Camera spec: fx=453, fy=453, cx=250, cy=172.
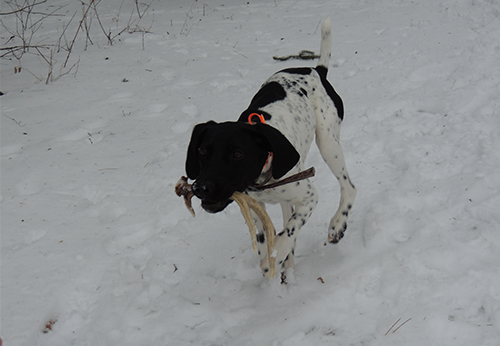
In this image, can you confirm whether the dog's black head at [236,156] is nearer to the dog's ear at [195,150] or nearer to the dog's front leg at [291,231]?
the dog's ear at [195,150]

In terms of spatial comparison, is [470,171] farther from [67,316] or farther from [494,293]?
[67,316]

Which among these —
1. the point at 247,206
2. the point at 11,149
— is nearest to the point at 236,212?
the point at 247,206

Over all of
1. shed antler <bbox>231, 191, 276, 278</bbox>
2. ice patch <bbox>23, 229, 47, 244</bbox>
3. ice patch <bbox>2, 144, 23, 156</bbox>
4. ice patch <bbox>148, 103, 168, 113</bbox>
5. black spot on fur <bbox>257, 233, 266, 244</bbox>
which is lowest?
ice patch <bbox>148, 103, 168, 113</bbox>

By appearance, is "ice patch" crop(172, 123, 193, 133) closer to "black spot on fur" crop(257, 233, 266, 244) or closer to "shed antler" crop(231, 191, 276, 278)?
"black spot on fur" crop(257, 233, 266, 244)

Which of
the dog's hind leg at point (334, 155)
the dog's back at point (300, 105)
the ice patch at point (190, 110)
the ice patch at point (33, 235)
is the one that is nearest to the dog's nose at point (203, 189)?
the dog's back at point (300, 105)

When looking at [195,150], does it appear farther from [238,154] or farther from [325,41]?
[325,41]

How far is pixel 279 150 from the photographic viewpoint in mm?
2291

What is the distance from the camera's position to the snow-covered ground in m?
2.48

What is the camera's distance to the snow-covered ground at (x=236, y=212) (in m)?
2.48

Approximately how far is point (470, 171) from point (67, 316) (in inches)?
119

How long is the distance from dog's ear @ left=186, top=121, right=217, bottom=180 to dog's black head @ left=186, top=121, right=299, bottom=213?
0.12 feet

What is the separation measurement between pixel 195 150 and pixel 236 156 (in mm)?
288

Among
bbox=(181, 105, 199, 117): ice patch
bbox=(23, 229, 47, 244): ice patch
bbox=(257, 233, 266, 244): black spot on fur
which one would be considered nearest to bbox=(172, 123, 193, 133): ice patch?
bbox=(181, 105, 199, 117): ice patch

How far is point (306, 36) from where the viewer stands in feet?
23.2
